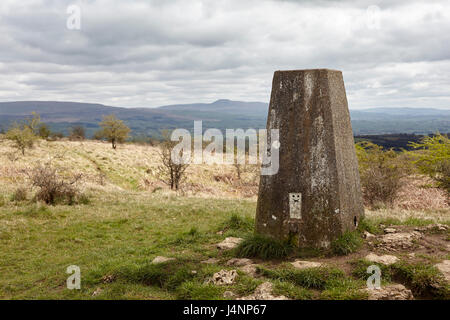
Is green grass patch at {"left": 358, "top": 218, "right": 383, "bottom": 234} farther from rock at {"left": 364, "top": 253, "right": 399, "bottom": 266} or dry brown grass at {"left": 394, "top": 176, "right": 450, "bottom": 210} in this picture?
dry brown grass at {"left": 394, "top": 176, "right": 450, "bottom": 210}

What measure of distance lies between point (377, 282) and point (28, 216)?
10.7 meters

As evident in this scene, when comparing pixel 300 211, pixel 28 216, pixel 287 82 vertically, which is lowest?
pixel 28 216

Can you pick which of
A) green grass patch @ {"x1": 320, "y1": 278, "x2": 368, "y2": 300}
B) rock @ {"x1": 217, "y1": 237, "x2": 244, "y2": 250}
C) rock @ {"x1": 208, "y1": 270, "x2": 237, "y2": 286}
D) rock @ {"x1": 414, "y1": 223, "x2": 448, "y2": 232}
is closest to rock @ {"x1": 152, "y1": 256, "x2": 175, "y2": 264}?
rock @ {"x1": 217, "y1": 237, "x2": 244, "y2": 250}

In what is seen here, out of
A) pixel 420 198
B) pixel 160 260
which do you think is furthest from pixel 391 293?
pixel 420 198

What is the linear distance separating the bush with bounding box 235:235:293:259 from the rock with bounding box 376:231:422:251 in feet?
5.70

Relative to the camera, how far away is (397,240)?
6828mm

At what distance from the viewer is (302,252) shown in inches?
260

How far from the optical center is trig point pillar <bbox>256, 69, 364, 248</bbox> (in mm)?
6613

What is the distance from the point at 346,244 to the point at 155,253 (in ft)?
13.2

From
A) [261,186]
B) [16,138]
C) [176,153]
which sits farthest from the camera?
[16,138]

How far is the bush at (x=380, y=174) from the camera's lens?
1739cm
